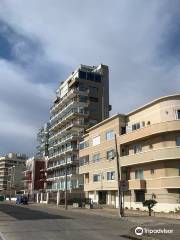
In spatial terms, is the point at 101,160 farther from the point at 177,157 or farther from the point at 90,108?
the point at 90,108

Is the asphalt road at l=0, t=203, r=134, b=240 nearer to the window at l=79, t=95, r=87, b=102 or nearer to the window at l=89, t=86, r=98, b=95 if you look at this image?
the window at l=79, t=95, r=87, b=102

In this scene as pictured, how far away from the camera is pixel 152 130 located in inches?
2050

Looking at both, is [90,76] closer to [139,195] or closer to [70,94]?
[70,94]

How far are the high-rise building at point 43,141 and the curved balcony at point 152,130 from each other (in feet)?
293

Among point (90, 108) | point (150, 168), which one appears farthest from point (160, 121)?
point (90, 108)

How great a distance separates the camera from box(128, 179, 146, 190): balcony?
180 ft

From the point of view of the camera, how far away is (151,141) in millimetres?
54094

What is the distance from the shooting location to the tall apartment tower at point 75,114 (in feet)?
314

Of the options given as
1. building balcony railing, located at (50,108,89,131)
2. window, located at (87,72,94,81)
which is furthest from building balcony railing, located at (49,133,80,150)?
window, located at (87,72,94,81)

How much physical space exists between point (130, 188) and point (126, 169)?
4.18 m

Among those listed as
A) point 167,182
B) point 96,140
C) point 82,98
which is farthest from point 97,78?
point 167,182

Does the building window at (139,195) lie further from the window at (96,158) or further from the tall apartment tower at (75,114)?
the tall apartment tower at (75,114)

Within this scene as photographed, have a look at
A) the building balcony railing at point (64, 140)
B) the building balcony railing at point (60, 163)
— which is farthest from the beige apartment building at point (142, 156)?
the building balcony railing at point (64, 140)

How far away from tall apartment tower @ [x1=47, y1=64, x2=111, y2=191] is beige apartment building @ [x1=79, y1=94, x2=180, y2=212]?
2042 cm
